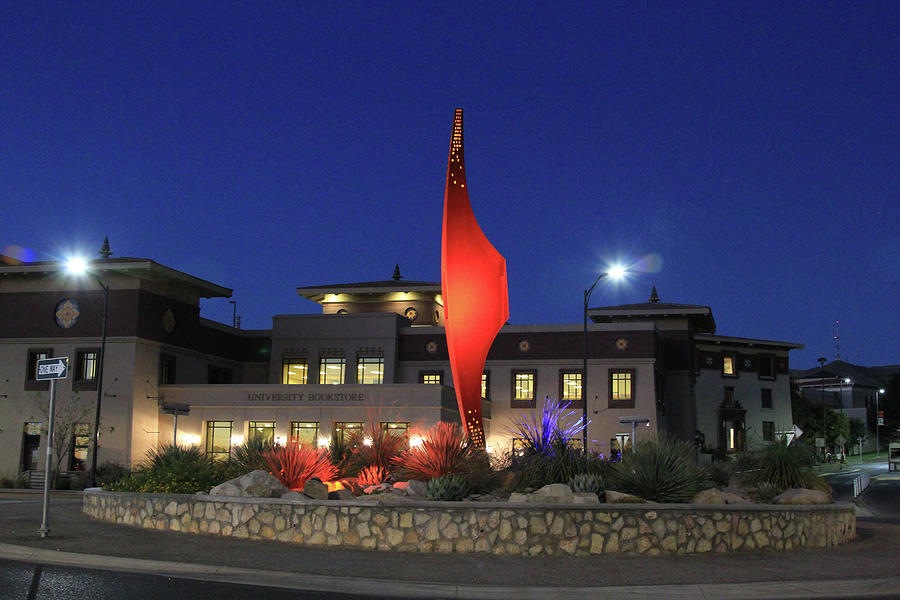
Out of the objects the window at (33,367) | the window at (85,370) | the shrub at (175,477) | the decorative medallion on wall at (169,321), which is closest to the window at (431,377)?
the decorative medallion on wall at (169,321)

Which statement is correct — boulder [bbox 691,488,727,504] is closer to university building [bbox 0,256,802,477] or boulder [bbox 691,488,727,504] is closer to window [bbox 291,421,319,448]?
university building [bbox 0,256,802,477]

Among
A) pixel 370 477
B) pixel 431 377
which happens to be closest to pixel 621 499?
pixel 370 477

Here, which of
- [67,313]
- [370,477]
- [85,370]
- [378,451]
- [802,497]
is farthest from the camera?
[67,313]

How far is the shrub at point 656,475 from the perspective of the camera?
16.8 meters

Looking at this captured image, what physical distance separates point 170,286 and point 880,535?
3811cm

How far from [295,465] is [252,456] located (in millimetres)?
1912

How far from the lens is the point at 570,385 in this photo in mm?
55344

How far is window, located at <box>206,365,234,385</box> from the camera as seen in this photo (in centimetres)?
5469

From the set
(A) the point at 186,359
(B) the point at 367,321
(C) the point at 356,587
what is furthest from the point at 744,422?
(C) the point at 356,587

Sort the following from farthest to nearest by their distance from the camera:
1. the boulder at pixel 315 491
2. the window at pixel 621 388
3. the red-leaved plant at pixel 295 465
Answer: the window at pixel 621 388
the red-leaved plant at pixel 295 465
the boulder at pixel 315 491

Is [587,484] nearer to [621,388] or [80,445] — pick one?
[80,445]

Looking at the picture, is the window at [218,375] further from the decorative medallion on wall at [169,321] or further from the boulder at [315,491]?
the boulder at [315,491]

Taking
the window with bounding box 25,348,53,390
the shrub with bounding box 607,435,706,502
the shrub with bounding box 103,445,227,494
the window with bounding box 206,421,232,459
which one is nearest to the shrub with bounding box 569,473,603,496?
the shrub with bounding box 607,435,706,502

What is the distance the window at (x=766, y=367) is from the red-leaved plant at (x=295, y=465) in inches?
2521
